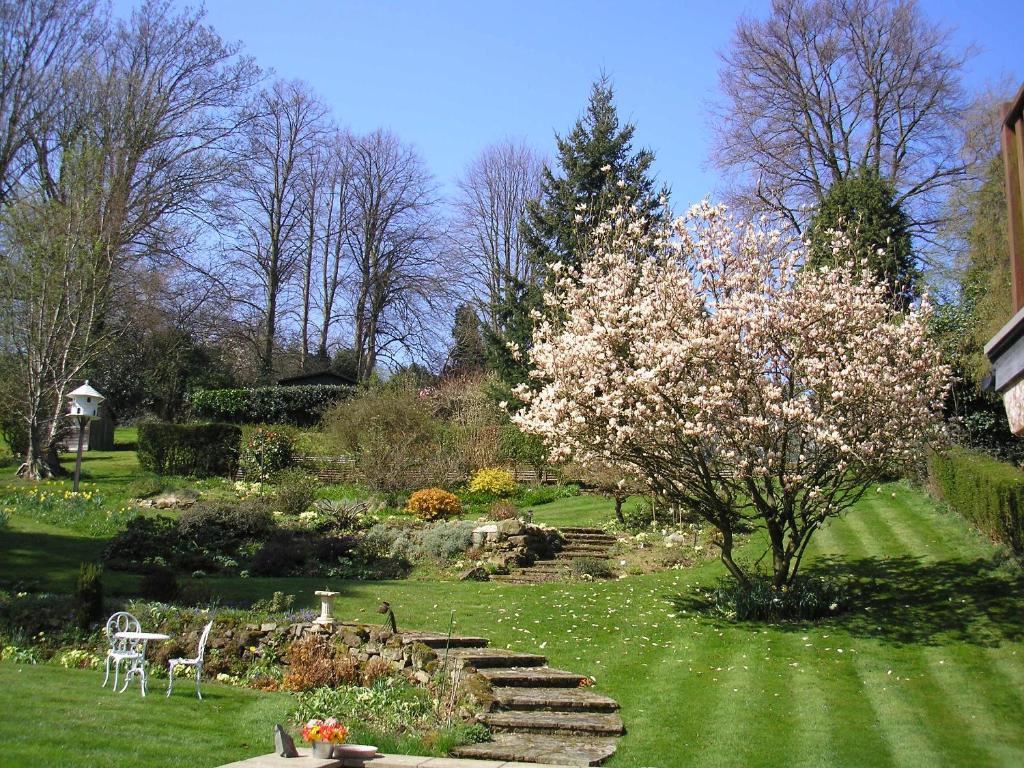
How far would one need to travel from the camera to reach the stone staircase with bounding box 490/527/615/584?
1438cm

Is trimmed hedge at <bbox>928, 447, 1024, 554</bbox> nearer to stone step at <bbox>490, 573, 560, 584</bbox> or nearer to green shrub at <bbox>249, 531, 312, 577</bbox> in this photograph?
stone step at <bbox>490, 573, 560, 584</bbox>

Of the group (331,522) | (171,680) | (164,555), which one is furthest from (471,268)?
(171,680)

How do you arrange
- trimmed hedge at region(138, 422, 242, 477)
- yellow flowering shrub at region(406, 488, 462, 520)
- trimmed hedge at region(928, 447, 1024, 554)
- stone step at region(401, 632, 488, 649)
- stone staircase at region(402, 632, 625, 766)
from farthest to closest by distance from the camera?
trimmed hedge at region(138, 422, 242, 477) → yellow flowering shrub at region(406, 488, 462, 520) → trimmed hedge at region(928, 447, 1024, 554) → stone step at region(401, 632, 488, 649) → stone staircase at region(402, 632, 625, 766)

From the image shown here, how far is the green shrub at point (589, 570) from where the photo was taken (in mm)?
14258

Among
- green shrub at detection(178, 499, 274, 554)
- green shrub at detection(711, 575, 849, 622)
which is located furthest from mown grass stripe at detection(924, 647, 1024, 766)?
green shrub at detection(178, 499, 274, 554)

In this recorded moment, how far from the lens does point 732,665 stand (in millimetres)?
9266

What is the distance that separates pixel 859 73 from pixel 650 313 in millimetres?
20461

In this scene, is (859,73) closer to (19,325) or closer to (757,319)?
(757,319)

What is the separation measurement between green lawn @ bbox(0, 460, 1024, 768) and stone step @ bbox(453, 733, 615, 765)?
194 millimetres

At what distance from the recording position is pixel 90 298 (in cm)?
2128

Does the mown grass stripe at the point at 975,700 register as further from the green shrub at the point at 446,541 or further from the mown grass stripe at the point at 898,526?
the green shrub at the point at 446,541

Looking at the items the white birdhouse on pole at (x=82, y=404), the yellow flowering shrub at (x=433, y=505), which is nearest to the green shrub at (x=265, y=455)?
the yellow flowering shrub at (x=433, y=505)

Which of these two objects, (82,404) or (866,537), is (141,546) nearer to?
(82,404)

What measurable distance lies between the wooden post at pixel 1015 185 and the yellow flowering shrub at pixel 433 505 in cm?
1550
